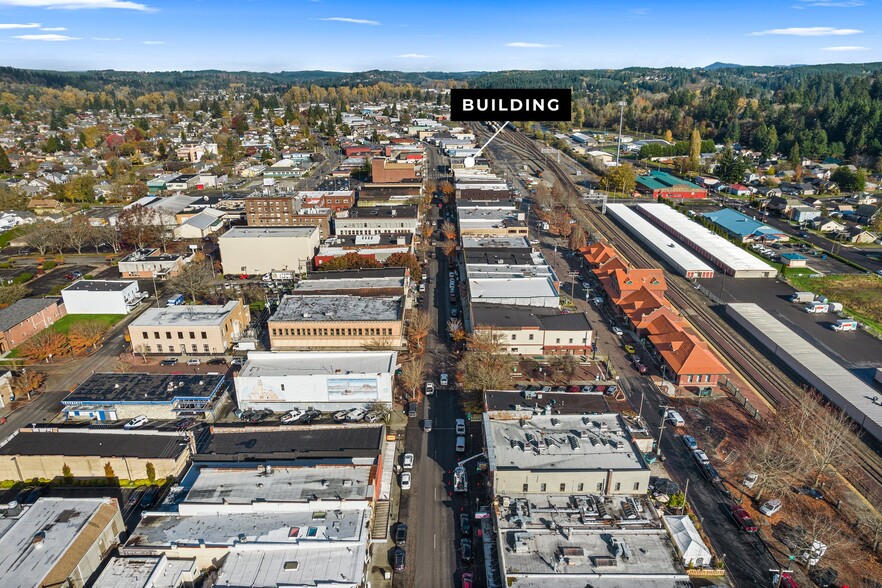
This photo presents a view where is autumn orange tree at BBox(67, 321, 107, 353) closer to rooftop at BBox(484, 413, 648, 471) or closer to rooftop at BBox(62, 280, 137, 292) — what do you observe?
rooftop at BBox(62, 280, 137, 292)

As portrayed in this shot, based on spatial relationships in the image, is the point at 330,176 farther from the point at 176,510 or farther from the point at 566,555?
the point at 566,555

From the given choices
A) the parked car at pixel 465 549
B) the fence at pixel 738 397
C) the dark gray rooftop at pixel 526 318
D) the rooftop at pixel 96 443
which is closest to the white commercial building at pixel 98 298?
the rooftop at pixel 96 443

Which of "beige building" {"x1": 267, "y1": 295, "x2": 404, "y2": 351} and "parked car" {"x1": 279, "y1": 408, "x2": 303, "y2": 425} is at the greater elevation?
"beige building" {"x1": 267, "y1": 295, "x2": 404, "y2": 351}

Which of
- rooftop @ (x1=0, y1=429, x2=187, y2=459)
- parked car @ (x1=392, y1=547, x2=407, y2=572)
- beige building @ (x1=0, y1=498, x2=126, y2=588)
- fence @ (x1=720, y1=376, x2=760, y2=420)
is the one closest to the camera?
beige building @ (x1=0, y1=498, x2=126, y2=588)

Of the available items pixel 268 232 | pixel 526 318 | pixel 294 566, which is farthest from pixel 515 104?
pixel 268 232

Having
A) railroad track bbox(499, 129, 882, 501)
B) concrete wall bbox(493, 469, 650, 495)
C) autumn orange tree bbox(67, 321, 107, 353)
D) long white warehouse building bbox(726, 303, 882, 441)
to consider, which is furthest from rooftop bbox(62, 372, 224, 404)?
long white warehouse building bbox(726, 303, 882, 441)

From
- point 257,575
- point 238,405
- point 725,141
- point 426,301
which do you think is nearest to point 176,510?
point 257,575

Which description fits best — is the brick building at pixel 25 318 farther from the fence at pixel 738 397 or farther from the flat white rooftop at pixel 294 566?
the fence at pixel 738 397
